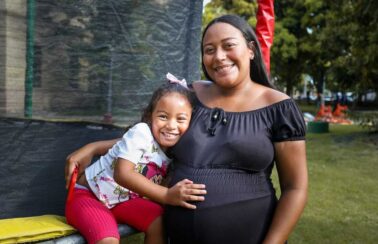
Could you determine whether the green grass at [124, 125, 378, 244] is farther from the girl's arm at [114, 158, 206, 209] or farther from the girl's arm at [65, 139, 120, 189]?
the girl's arm at [114, 158, 206, 209]

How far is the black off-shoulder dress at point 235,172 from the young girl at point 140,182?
0.07 metres

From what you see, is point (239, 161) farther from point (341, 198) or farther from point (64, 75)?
point (341, 198)

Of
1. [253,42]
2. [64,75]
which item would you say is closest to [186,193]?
[253,42]

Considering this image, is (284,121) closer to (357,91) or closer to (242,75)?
(242,75)

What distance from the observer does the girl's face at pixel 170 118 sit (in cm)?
212

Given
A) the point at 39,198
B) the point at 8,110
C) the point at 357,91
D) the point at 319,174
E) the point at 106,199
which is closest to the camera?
the point at 106,199

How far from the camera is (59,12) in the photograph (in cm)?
331

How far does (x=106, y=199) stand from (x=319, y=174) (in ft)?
19.3

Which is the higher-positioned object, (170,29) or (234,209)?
(170,29)

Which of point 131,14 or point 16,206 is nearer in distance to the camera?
point 16,206

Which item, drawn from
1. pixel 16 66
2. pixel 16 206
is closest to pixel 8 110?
pixel 16 66

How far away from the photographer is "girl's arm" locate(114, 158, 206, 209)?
6.26 feet

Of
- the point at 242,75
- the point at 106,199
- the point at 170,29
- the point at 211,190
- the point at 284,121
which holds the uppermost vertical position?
the point at 170,29

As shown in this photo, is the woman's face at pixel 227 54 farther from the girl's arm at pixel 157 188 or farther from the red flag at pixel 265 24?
the red flag at pixel 265 24
